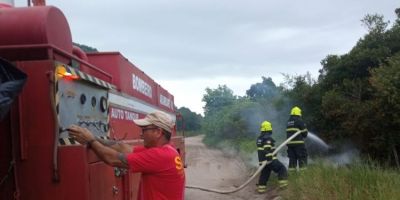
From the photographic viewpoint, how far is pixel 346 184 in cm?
826

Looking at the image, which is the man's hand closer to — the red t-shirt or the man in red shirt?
the man in red shirt

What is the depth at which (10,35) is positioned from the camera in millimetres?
3986

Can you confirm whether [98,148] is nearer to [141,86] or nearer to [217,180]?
[141,86]

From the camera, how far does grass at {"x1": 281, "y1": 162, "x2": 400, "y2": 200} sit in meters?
7.27

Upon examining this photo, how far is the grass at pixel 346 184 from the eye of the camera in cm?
727

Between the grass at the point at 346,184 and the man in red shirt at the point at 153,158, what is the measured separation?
3.74 meters

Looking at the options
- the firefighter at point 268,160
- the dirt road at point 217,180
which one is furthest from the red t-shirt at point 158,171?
the firefighter at point 268,160

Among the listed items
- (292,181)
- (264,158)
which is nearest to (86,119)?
(292,181)

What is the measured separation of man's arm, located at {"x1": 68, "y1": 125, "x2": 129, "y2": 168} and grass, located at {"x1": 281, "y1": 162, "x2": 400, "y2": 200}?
4.03 m

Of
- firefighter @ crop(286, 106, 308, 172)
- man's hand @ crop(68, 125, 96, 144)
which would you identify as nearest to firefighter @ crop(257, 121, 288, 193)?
firefighter @ crop(286, 106, 308, 172)

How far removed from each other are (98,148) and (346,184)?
17.6ft

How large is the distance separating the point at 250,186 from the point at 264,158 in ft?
5.73

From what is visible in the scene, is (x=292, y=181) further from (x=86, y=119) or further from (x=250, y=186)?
(x=86, y=119)

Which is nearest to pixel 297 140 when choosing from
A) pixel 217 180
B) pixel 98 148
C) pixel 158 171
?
pixel 217 180
